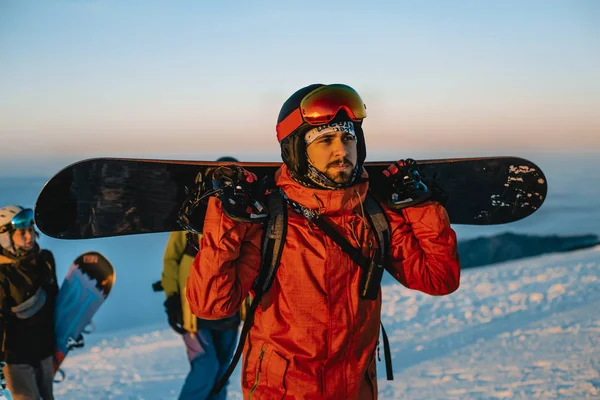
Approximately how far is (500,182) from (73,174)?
7.63ft

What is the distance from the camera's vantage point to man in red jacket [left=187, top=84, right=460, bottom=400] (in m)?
2.14

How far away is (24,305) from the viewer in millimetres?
4168

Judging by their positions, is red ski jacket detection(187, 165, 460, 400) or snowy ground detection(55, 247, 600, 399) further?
snowy ground detection(55, 247, 600, 399)

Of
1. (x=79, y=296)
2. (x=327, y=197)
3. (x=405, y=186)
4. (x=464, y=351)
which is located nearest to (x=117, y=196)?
(x=327, y=197)

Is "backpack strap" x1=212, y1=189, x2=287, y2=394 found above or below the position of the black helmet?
below

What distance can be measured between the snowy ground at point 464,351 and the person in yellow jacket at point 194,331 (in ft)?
3.36

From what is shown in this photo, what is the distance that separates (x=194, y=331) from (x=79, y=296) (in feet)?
3.72

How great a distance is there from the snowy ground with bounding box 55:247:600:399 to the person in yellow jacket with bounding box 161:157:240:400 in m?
1.02

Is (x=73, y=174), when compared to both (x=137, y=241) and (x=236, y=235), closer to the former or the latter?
(x=236, y=235)

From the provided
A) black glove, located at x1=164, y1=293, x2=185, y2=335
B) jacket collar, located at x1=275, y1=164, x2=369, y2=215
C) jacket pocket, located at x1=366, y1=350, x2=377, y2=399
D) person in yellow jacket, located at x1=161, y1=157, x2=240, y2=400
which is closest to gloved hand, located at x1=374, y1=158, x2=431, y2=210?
jacket collar, located at x1=275, y1=164, x2=369, y2=215

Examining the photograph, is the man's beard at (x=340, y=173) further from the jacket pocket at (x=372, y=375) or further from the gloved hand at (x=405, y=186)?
the jacket pocket at (x=372, y=375)

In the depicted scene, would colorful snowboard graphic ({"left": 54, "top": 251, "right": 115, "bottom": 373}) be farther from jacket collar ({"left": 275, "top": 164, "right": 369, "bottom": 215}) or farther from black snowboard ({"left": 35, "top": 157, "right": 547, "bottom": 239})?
jacket collar ({"left": 275, "top": 164, "right": 369, "bottom": 215})

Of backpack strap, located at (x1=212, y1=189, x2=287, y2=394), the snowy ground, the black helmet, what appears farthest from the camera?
the snowy ground

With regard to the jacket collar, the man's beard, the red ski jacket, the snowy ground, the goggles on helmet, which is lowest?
the snowy ground
